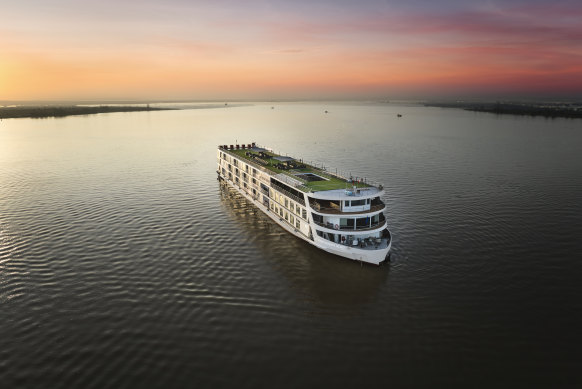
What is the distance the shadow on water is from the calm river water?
21 centimetres

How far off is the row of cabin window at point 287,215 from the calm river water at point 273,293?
2372 mm

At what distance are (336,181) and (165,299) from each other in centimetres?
2900

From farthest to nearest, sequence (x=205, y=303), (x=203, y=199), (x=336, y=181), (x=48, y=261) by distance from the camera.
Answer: (x=203, y=199), (x=336, y=181), (x=48, y=261), (x=205, y=303)

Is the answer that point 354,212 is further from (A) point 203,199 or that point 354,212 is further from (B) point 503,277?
(A) point 203,199

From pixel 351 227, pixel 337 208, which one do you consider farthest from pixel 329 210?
pixel 351 227

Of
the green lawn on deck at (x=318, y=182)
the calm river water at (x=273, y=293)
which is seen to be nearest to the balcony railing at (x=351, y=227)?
the calm river water at (x=273, y=293)

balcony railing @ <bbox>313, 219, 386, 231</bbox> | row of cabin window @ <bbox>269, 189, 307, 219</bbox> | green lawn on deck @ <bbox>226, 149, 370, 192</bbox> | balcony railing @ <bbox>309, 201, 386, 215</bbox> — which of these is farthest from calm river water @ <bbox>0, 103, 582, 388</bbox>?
green lawn on deck @ <bbox>226, 149, 370, 192</bbox>

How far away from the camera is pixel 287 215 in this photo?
5269 cm

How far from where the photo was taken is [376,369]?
2698 centimetres

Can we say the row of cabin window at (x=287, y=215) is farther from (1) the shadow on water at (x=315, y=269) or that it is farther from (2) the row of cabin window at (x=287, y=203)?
(1) the shadow on water at (x=315, y=269)

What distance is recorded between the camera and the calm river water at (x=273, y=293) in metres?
27.0

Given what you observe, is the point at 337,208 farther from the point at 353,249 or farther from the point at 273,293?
the point at 273,293

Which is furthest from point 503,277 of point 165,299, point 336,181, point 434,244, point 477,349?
point 165,299

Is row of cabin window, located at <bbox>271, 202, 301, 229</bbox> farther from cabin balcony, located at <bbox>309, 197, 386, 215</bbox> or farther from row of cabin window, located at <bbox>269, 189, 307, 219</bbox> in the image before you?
cabin balcony, located at <bbox>309, 197, 386, 215</bbox>
